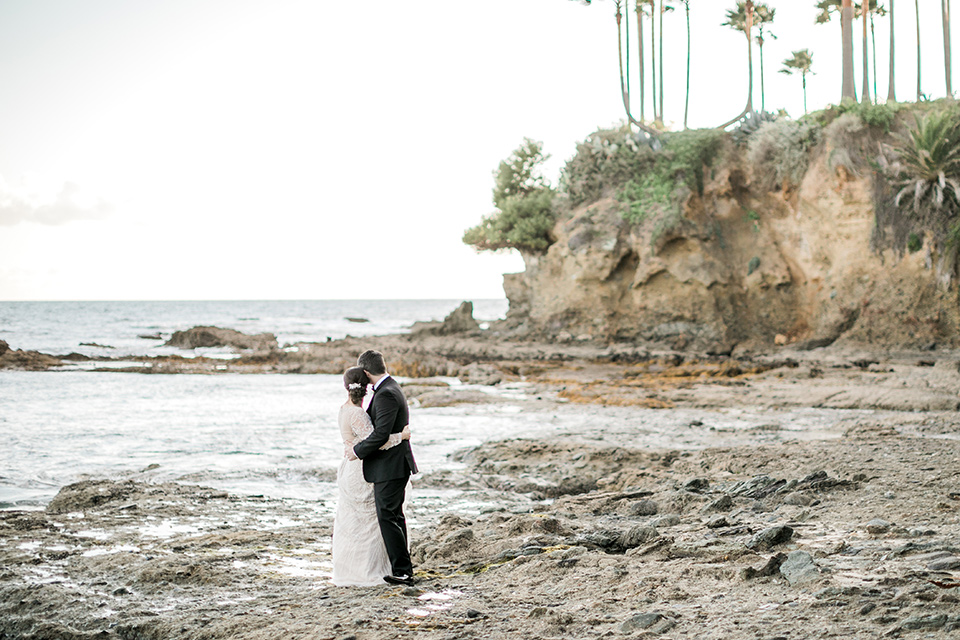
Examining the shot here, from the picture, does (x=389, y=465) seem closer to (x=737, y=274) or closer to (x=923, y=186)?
(x=923, y=186)

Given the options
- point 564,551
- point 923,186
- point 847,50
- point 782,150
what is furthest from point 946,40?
point 564,551

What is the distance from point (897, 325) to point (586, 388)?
38.6 feet

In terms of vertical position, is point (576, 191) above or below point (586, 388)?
above

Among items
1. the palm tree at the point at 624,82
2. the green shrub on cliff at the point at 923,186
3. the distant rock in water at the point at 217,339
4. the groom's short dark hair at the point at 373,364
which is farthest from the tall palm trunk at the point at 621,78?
the groom's short dark hair at the point at 373,364

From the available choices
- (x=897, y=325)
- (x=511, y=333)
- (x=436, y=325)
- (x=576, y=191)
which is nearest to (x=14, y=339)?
(x=436, y=325)

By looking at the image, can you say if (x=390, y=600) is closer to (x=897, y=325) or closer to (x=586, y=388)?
(x=586, y=388)

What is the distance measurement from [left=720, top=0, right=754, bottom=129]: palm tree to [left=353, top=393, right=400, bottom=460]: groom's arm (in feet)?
88.9

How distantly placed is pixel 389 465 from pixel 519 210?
92.5ft

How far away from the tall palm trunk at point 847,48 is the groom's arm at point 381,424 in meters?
25.2

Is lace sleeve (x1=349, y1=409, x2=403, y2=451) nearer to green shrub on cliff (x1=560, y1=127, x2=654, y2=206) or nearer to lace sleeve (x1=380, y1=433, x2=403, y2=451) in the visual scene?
lace sleeve (x1=380, y1=433, x2=403, y2=451)

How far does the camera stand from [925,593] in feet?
12.7

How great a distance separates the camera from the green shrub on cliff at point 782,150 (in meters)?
26.6

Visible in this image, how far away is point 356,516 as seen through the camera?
561cm

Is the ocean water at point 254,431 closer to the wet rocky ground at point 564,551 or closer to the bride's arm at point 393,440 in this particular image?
the wet rocky ground at point 564,551
